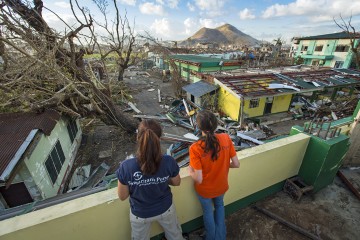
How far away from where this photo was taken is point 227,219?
3.53 metres

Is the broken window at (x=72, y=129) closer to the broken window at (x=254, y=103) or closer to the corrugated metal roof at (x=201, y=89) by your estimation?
the corrugated metal roof at (x=201, y=89)

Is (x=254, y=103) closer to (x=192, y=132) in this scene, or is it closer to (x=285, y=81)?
(x=285, y=81)

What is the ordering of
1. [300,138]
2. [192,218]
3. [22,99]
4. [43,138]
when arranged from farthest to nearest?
[22,99] < [43,138] < [300,138] < [192,218]

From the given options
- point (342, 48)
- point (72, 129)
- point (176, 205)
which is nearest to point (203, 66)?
point (72, 129)

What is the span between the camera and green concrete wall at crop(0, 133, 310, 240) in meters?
2.01

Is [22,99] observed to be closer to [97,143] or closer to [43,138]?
[43,138]

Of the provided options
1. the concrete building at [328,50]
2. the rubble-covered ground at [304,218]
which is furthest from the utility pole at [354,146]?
the concrete building at [328,50]

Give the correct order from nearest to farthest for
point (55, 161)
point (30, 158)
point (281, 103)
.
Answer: point (30, 158), point (55, 161), point (281, 103)

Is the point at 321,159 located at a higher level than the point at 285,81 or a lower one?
higher

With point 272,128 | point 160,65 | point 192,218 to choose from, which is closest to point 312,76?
point 272,128

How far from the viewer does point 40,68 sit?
7105 mm

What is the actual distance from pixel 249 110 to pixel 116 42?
36.5 feet

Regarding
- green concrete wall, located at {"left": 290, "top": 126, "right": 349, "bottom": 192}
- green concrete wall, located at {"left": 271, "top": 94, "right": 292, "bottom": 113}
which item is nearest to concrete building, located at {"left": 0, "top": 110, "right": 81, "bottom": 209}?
green concrete wall, located at {"left": 290, "top": 126, "right": 349, "bottom": 192}

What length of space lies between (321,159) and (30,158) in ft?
24.5
